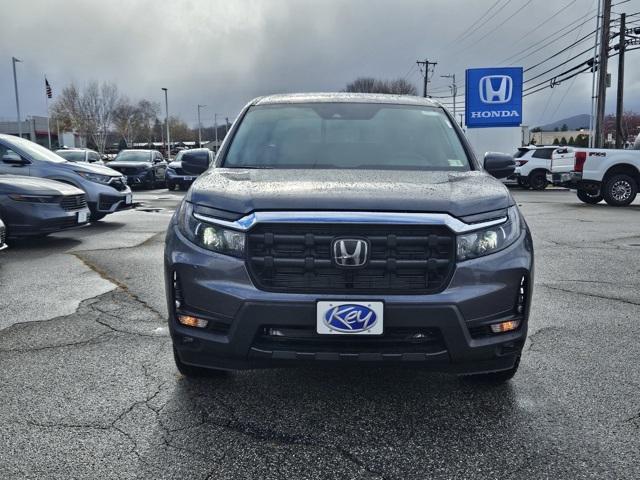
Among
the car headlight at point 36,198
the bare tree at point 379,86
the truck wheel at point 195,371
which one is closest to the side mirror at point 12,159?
the car headlight at point 36,198

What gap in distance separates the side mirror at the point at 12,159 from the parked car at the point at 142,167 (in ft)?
35.0

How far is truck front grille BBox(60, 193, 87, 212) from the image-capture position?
8148 millimetres

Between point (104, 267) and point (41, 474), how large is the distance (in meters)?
4.59

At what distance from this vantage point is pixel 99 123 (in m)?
71.1

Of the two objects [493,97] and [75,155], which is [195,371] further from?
[493,97]

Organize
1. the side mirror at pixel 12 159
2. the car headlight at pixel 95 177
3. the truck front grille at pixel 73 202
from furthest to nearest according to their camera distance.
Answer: the car headlight at pixel 95 177
the side mirror at pixel 12 159
the truck front grille at pixel 73 202

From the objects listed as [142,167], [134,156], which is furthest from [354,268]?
[134,156]

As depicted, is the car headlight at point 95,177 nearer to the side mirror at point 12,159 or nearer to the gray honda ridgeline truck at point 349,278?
the side mirror at point 12,159

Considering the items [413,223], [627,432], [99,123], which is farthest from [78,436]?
[99,123]

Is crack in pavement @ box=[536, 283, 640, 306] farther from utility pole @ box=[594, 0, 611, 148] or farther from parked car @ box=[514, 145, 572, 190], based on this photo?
utility pole @ box=[594, 0, 611, 148]

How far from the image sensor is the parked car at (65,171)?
9555mm

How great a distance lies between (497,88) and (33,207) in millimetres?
24732

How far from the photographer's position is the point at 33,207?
7.85 m

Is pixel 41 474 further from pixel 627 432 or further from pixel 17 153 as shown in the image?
pixel 17 153
